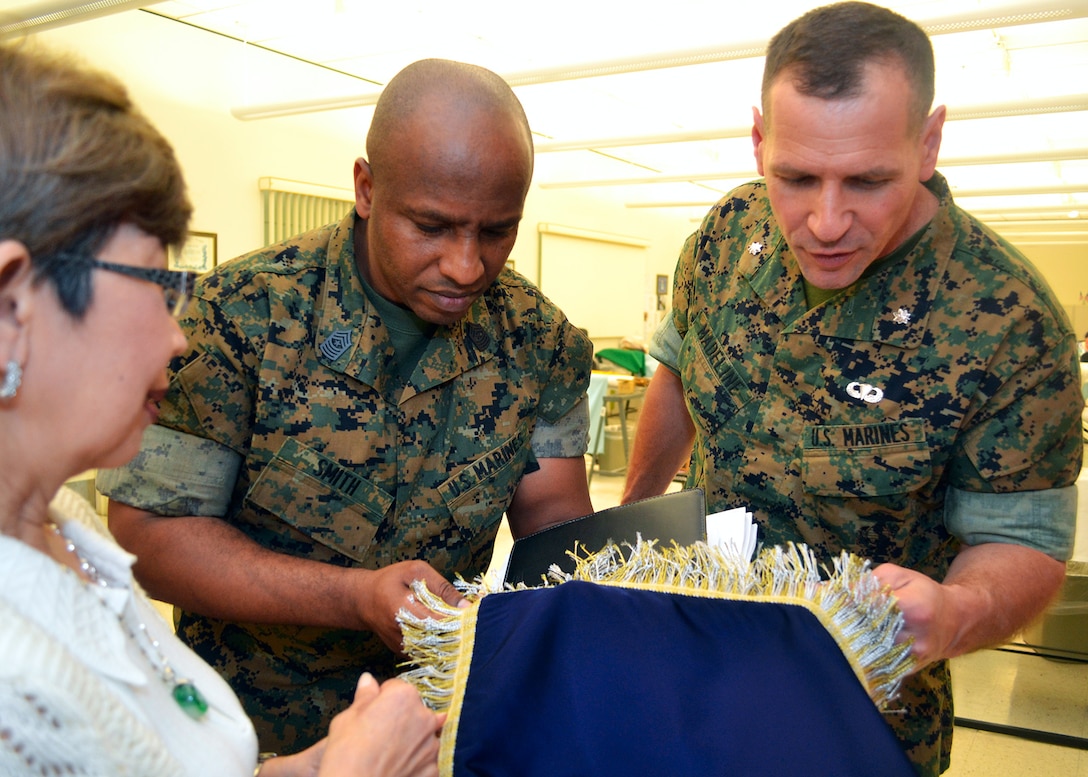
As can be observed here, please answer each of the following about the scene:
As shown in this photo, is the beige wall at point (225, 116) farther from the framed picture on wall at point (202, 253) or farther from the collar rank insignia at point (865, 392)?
the collar rank insignia at point (865, 392)

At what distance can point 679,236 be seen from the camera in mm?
15062

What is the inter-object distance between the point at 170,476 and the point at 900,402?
1.21m

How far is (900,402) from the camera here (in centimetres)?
150

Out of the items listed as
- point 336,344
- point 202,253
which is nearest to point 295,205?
point 202,253

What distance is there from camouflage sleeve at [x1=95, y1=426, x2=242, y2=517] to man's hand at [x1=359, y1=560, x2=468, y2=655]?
0.32 metres

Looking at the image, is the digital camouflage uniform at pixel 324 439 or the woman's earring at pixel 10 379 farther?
the digital camouflage uniform at pixel 324 439

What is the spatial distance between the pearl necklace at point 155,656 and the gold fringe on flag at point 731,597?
30cm

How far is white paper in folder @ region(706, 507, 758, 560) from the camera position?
141 cm

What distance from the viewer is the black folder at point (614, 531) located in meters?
1.31

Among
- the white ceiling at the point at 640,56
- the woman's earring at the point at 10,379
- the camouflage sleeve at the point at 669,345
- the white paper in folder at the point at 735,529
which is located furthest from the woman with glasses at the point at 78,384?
the white ceiling at the point at 640,56

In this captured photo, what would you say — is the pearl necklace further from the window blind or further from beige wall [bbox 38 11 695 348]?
the window blind

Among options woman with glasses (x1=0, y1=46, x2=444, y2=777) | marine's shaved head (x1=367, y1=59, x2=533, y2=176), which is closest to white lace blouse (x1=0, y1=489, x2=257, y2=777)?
woman with glasses (x1=0, y1=46, x2=444, y2=777)

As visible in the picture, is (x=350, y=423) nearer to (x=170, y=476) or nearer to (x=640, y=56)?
(x=170, y=476)

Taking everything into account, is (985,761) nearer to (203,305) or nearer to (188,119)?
(203,305)
